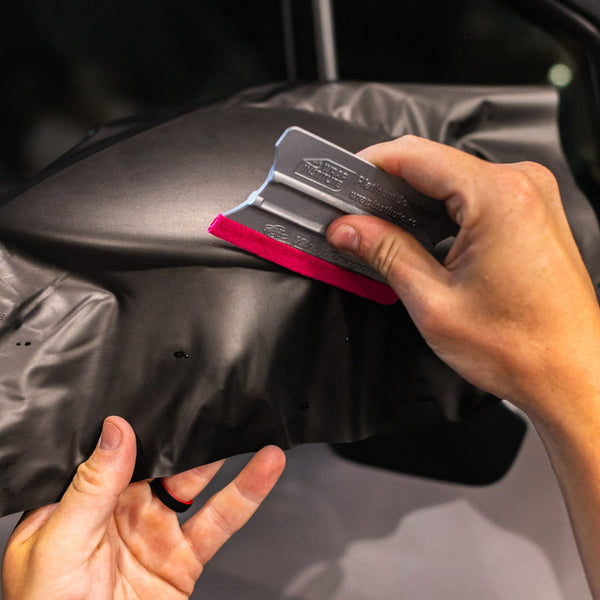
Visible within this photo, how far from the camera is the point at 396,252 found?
481 millimetres

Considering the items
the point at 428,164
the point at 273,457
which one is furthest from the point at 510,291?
the point at 273,457

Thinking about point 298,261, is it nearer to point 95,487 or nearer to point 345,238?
point 345,238

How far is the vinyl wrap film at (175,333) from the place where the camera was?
49 cm

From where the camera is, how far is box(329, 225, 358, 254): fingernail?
48cm

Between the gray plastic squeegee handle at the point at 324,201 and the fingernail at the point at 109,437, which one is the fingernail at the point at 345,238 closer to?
the gray plastic squeegee handle at the point at 324,201

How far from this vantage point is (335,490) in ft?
2.15

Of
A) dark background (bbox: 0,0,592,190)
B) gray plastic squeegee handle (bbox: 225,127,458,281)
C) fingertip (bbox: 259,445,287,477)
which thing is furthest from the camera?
dark background (bbox: 0,0,592,190)

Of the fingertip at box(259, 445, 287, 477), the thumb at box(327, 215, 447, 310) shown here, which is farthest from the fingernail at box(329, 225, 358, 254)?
the fingertip at box(259, 445, 287, 477)

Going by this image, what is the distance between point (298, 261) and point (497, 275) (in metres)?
0.19

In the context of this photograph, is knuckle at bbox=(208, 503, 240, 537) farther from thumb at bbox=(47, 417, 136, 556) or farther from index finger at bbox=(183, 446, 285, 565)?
thumb at bbox=(47, 417, 136, 556)

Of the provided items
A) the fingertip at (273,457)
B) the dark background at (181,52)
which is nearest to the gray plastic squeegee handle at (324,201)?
the fingertip at (273,457)

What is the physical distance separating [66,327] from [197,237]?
15 cm

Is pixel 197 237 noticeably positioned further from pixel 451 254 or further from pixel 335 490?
pixel 335 490

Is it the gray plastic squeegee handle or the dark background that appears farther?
the dark background
